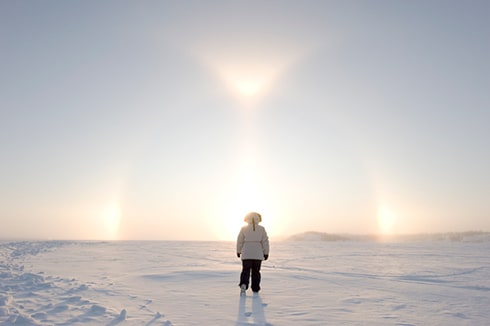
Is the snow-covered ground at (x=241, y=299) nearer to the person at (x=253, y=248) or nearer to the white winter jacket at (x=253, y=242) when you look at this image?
the person at (x=253, y=248)

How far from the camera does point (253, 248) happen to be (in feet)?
29.1

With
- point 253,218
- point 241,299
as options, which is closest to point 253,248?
Result: point 253,218

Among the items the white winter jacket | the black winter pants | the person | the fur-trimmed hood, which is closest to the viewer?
the black winter pants

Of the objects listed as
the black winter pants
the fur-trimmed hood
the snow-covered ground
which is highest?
the fur-trimmed hood

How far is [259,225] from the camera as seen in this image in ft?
30.5

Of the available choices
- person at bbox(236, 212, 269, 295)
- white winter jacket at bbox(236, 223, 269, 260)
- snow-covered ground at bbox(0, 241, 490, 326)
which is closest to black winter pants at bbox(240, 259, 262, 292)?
person at bbox(236, 212, 269, 295)

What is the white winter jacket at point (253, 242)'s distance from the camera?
29.0 feet

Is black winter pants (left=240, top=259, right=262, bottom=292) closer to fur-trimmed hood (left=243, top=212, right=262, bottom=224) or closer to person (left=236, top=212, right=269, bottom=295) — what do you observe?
person (left=236, top=212, right=269, bottom=295)

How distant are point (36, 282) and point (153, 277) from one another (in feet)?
10.1

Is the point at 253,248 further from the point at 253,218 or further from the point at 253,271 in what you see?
the point at 253,218

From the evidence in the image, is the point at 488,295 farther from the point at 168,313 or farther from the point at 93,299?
the point at 93,299

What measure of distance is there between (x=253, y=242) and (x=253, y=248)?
0.50 ft

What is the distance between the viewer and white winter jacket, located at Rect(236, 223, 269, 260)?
8.84m

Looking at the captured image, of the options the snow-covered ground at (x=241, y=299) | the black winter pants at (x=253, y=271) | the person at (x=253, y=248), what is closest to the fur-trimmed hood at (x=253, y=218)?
the person at (x=253, y=248)
